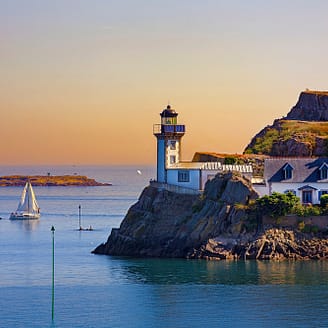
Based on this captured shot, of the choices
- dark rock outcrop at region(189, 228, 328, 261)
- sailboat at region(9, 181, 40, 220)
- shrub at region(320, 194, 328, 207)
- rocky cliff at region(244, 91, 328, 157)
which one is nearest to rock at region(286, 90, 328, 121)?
rocky cliff at region(244, 91, 328, 157)

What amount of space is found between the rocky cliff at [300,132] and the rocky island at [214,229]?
22151 millimetres

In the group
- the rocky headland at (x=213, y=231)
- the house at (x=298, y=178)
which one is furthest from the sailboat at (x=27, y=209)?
the house at (x=298, y=178)

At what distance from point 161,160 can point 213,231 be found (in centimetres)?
1655

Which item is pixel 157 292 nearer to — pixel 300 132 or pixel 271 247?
pixel 271 247

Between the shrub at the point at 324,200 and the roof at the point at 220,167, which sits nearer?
the shrub at the point at 324,200

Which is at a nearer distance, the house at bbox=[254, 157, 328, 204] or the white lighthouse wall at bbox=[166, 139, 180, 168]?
the house at bbox=[254, 157, 328, 204]

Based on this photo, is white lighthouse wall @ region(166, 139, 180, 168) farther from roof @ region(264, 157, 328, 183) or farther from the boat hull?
the boat hull

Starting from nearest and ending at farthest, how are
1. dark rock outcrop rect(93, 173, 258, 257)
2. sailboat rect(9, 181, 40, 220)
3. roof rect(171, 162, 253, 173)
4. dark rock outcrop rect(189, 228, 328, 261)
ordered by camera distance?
1. dark rock outcrop rect(189, 228, 328, 261)
2. dark rock outcrop rect(93, 173, 258, 257)
3. roof rect(171, 162, 253, 173)
4. sailboat rect(9, 181, 40, 220)

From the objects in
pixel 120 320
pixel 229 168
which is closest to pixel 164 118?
pixel 229 168

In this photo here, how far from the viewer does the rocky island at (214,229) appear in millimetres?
98188

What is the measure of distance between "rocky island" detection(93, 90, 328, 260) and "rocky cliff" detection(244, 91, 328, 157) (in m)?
22.2

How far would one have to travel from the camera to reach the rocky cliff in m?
125

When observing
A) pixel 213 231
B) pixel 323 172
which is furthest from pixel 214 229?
pixel 323 172

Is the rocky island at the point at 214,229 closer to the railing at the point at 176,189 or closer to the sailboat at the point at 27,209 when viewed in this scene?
the railing at the point at 176,189
